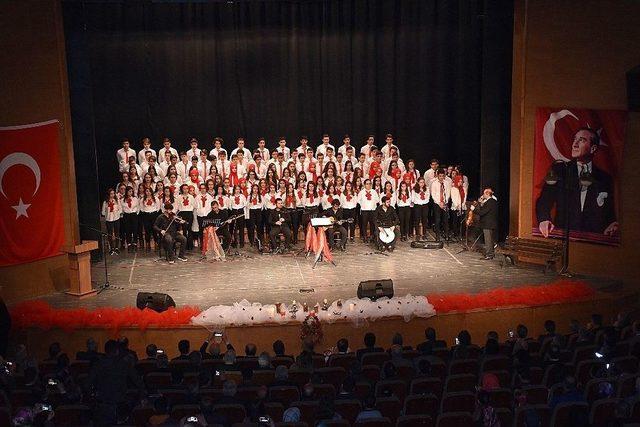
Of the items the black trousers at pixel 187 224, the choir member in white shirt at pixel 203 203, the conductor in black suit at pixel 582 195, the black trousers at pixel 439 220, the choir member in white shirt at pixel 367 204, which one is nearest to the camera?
the conductor in black suit at pixel 582 195

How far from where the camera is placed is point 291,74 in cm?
2194

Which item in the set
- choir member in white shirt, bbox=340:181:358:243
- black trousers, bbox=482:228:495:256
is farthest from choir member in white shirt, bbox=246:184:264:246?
black trousers, bbox=482:228:495:256

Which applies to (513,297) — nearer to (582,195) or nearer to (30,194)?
(582,195)

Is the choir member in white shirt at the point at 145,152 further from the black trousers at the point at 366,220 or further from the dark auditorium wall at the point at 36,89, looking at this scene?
the black trousers at the point at 366,220

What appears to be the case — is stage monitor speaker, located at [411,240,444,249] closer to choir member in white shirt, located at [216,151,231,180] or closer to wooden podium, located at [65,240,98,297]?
choir member in white shirt, located at [216,151,231,180]

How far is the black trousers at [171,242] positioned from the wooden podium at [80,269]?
7.56 feet

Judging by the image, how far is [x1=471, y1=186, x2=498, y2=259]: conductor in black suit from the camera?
1845 centimetres

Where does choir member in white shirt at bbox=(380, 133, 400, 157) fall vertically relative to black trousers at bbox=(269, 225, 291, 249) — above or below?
above

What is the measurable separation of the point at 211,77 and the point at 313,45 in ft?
8.59

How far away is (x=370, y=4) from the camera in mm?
21750

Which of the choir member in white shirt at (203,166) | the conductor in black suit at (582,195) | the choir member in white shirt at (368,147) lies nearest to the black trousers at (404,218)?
the choir member in white shirt at (368,147)

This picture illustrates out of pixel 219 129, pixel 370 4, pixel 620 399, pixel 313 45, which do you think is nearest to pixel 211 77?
pixel 219 129

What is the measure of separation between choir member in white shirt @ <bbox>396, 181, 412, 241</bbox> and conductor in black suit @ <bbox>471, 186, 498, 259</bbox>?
198cm

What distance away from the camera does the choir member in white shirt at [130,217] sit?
63.4 feet
